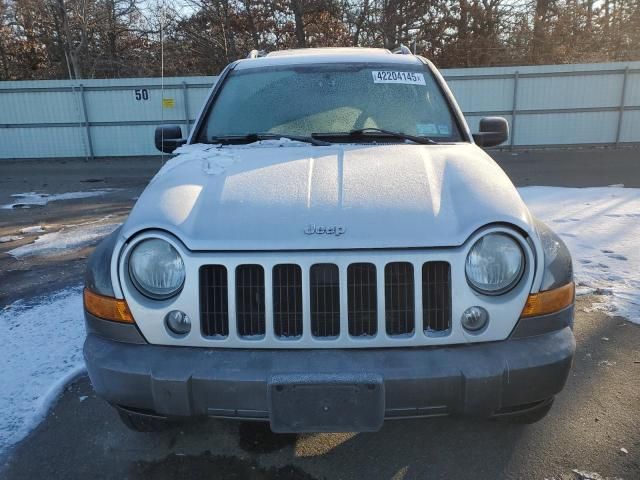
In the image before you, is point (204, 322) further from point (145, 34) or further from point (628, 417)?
point (145, 34)

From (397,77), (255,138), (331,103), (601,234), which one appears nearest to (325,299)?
(255,138)

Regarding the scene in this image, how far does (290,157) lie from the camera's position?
276 cm

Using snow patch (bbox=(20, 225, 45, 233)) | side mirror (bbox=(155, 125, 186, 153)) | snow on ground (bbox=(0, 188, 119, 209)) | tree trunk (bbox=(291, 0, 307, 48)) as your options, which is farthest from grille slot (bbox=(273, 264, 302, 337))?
tree trunk (bbox=(291, 0, 307, 48))

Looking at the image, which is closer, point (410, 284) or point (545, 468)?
point (410, 284)

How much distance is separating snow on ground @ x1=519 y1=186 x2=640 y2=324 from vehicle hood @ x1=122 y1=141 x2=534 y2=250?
2.39m

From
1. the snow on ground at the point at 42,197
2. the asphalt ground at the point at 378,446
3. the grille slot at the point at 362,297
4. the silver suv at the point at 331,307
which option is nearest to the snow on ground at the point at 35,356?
the asphalt ground at the point at 378,446

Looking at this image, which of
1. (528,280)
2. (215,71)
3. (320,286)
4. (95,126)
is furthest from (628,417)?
(215,71)

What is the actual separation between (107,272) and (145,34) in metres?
22.0

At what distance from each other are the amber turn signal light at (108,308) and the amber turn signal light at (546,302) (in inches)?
66.3

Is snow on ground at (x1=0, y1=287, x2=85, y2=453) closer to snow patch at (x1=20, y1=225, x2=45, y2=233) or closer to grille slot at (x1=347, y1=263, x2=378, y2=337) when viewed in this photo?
grille slot at (x1=347, y1=263, x2=378, y2=337)

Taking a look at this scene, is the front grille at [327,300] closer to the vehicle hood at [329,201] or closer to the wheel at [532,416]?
the vehicle hood at [329,201]

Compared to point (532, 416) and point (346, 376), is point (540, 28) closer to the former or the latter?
point (532, 416)

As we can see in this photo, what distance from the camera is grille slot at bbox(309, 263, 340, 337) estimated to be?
2.09 m

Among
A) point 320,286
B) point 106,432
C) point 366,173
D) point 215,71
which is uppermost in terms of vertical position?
point 215,71
